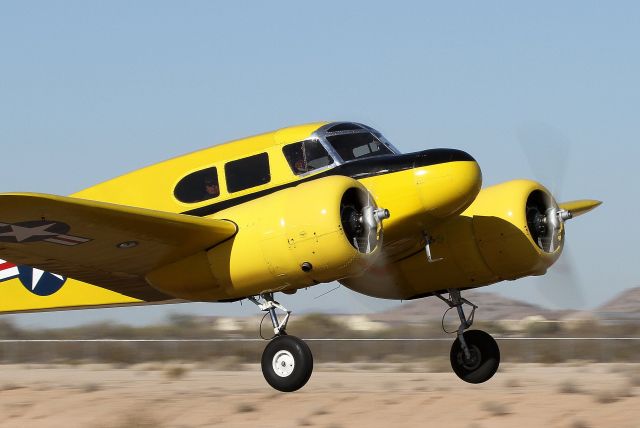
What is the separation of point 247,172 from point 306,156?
3.16 feet

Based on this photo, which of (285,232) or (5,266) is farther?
(5,266)

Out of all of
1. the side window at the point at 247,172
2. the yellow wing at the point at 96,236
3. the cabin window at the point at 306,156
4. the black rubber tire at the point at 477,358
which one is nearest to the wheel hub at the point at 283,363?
the yellow wing at the point at 96,236

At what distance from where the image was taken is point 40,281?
18438 mm

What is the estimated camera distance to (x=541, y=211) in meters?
17.9

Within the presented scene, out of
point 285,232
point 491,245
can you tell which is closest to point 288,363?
point 285,232

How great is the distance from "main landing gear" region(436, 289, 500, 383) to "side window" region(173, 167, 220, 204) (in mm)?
4463

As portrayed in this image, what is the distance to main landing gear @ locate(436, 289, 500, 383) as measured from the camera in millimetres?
18203

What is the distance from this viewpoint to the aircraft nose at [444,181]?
50.5 ft

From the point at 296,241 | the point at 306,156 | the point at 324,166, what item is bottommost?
the point at 296,241

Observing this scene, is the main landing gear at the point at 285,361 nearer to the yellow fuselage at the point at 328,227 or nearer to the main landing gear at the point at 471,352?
the yellow fuselage at the point at 328,227

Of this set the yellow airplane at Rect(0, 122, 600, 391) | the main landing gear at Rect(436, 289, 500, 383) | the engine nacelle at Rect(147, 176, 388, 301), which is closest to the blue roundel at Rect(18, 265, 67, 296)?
the yellow airplane at Rect(0, 122, 600, 391)

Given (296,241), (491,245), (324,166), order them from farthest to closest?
1. (491,245)
2. (324,166)
3. (296,241)

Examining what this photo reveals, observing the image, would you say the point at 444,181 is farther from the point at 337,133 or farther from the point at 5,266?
the point at 5,266

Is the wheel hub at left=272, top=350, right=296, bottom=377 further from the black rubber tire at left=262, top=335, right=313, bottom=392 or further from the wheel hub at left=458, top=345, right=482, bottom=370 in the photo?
the wheel hub at left=458, top=345, right=482, bottom=370
